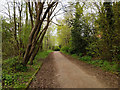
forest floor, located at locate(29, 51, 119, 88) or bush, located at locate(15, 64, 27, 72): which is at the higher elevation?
bush, located at locate(15, 64, 27, 72)

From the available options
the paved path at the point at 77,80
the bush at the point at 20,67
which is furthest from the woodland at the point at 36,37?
the paved path at the point at 77,80

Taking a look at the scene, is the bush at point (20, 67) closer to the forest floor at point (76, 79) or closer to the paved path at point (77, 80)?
the forest floor at point (76, 79)

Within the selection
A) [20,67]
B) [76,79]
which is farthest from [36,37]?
[76,79]

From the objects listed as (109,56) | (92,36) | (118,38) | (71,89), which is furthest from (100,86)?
(92,36)

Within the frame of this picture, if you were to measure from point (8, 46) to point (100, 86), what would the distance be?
6.49 meters

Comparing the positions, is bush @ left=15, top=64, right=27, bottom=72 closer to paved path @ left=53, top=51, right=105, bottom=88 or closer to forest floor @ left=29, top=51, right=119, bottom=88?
forest floor @ left=29, top=51, right=119, bottom=88

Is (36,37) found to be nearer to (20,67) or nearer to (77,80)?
(20,67)

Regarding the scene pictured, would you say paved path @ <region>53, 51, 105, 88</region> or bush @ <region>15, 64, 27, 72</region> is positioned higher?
bush @ <region>15, 64, 27, 72</region>

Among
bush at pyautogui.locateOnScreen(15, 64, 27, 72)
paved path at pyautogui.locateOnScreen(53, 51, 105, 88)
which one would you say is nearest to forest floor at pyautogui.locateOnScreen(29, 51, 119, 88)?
paved path at pyautogui.locateOnScreen(53, 51, 105, 88)

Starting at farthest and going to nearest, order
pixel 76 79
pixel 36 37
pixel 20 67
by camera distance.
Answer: pixel 36 37, pixel 20 67, pixel 76 79

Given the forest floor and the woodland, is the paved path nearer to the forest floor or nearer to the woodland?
the forest floor

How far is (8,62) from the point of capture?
7.46 m

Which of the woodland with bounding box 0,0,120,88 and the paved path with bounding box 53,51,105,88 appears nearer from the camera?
the paved path with bounding box 53,51,105,88

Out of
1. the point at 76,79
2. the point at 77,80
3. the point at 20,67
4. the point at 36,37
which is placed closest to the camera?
the point at 77,80
